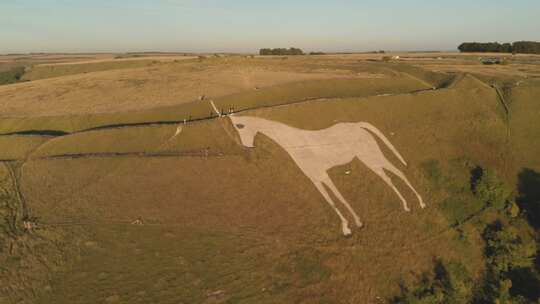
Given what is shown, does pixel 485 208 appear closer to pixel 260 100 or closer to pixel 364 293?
pixel 364 293

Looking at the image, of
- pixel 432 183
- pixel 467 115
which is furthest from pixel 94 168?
pixel 467 115

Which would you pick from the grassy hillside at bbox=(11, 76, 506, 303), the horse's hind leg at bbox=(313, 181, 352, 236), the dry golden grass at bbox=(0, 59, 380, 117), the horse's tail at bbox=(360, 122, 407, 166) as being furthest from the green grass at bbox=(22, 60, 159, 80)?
the horse's hind leg at bbox=(313, 181, 352, 236)

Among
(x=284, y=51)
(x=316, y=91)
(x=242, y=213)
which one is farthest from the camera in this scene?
A: (x=284, y=51)

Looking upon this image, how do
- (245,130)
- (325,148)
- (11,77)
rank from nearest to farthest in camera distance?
1. (325,148)
2. (245,130)
3. (11,77)

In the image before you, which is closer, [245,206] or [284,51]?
[245,206]

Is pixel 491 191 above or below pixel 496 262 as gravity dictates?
above

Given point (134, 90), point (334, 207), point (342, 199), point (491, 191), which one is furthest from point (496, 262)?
point (134, 90)

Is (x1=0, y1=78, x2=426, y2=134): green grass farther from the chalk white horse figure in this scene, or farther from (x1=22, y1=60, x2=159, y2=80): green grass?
(x1=22, y1=60, x2=159, y2=80): green grass

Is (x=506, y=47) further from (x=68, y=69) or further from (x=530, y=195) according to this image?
(x=68, y=69)
